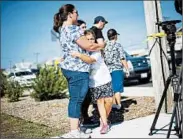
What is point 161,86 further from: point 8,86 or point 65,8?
point 8,86

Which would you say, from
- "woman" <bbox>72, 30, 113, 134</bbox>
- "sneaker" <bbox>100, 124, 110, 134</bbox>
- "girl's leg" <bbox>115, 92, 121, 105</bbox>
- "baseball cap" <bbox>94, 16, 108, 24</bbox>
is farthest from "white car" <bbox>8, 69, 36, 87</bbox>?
"sneaker" <bbox>100, 124, 110, 134</bbox>

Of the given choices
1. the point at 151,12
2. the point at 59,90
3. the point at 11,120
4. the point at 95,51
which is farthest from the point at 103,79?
the point at 59,90

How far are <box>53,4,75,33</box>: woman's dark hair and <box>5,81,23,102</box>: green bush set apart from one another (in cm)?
693

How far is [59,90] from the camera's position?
10328 millimetres

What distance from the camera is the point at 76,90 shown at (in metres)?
4.12

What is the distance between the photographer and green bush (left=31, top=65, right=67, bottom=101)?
10.1m

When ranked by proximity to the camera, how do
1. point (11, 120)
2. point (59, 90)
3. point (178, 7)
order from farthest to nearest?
1. point (59, 90)
2. point (11, 120)
3. point (178, 7)

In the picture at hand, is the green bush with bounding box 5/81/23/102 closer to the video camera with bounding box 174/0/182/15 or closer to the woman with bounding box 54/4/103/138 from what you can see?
the woman with bounding box 54/4/103/138

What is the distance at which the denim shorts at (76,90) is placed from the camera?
4.10 meters

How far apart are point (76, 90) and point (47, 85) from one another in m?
6.18

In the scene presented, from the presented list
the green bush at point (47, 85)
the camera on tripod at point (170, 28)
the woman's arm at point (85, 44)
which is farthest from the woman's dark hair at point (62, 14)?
the green bush at point (47, 85)

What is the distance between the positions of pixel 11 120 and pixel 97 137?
2.95 metres

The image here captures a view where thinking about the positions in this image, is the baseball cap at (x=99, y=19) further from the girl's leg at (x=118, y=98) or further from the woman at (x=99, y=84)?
the girl's leg at (x=118, y=98)

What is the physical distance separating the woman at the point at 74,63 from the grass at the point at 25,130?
80 centimetres
